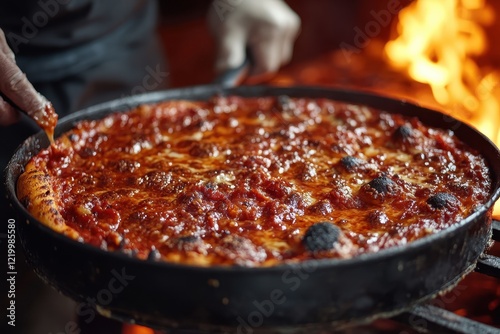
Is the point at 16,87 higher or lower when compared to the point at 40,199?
higher

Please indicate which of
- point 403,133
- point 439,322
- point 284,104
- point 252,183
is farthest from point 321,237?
point 284,104

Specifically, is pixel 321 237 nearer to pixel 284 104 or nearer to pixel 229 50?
pixel 284 104

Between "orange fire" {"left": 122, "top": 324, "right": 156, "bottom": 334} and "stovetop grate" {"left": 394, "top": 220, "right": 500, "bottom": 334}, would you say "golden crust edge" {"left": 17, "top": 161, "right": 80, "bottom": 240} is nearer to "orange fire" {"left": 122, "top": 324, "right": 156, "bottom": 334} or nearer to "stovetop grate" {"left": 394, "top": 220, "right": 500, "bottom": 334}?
"stovetop grate" {"left": 394, "top": 220, "right": 500, "bottom": 334}

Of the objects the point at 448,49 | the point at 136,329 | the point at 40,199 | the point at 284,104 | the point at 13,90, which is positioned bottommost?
the point at 136,329

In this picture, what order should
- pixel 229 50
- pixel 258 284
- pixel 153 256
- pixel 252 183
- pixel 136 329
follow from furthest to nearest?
pixel 229 50 → pixel 136 329 → pixel 252 183 → pixel 153 256 → pixel 258 284

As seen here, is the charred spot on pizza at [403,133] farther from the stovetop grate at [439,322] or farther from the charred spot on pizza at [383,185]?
the stovetop grate at [439,322]

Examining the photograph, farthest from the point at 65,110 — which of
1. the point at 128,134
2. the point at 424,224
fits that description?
the point at 424,224

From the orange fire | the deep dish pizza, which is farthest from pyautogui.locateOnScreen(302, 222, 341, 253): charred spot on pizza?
the orange fire
